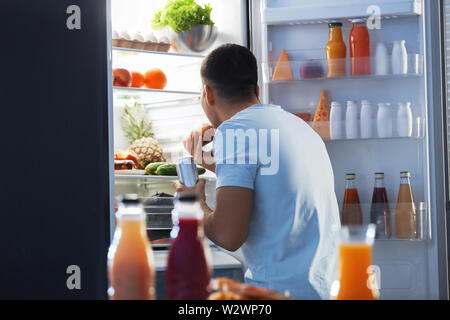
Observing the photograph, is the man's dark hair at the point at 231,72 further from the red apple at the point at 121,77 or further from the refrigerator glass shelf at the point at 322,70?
the red apple at the point at 121,77

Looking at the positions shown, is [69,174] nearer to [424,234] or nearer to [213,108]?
[213,108]

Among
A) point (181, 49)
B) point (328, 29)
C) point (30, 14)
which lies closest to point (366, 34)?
point (328, 29)

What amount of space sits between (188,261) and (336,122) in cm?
191

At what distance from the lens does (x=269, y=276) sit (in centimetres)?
148

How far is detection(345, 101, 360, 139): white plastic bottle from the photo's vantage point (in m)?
2.62

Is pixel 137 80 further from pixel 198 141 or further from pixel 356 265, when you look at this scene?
pixel 356 265

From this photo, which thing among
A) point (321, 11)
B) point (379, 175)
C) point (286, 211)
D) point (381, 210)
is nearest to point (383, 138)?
point (379, 175)

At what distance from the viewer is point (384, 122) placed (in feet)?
8.55

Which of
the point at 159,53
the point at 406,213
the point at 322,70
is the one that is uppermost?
the point at 159,53

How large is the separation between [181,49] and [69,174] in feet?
3.21

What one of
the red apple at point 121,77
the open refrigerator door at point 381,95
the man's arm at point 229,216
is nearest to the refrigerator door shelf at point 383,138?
the open refrigerator door at point 381,95

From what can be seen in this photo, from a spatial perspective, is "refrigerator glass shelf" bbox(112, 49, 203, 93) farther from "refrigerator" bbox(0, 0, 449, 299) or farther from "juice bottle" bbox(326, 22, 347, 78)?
"juice bottle" bbox(326, 22, 347, 78)

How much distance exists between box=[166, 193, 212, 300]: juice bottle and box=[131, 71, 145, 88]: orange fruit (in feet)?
6.74

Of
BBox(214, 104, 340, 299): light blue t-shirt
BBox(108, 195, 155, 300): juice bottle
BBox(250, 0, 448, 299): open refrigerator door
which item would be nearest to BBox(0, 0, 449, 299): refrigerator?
BBox(250, 0, 448, 299): open refrigerator door
